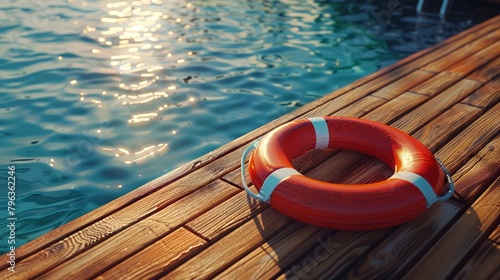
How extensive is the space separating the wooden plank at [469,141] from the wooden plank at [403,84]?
1.88ft

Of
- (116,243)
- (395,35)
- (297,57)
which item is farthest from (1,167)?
(395,35)

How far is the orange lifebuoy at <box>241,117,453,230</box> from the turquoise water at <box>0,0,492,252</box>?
Result: 3.67 feet

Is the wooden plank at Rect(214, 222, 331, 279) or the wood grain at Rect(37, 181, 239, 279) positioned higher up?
the wooden plank at Rect(214, 222, 331, 279)

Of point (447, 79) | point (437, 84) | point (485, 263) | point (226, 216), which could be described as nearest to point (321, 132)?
point (226, 216)

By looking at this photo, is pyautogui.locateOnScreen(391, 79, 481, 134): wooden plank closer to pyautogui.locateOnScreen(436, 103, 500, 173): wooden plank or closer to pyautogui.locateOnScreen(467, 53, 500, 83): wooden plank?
pyautogui.locateOnScreen(467, 53, 500, 83): wooden plank

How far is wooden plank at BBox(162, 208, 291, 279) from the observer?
68.6 inches

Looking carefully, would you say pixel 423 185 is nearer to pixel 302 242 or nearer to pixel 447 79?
pixel 302 242

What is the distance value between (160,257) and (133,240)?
16cm

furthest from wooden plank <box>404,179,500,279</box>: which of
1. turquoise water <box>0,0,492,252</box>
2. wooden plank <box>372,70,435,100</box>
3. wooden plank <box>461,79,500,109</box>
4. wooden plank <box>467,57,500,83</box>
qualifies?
turquoise water <box>0,0,492,252</box>

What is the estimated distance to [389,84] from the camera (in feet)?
11.3

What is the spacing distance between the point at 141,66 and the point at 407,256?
3348 millimetres

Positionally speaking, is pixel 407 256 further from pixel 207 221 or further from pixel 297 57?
pixel 297 57

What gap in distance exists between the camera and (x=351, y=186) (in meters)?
1.95

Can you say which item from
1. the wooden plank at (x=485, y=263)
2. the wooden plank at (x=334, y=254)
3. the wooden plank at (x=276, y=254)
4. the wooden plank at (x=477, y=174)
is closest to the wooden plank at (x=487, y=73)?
the wooden plank at (x=477, y=174)
